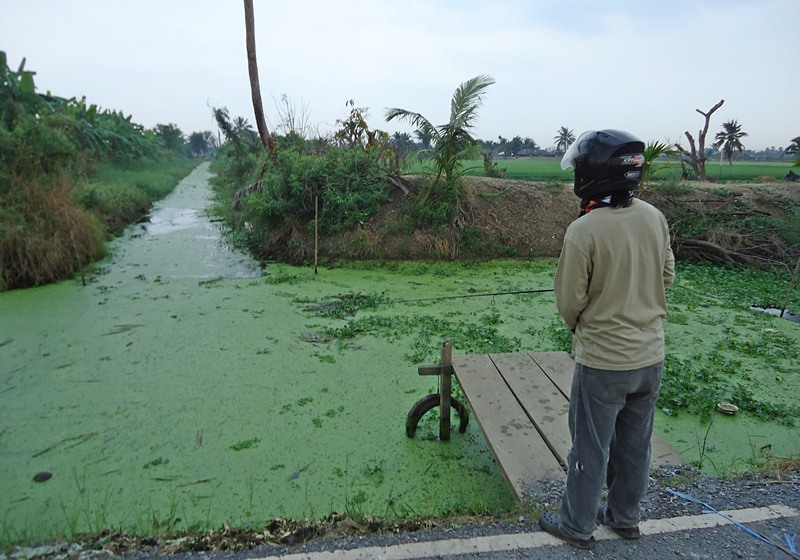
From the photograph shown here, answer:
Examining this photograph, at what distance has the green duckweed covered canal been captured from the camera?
235 centimetres

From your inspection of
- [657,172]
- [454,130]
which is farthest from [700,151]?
[454,130]

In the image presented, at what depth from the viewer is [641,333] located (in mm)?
1481

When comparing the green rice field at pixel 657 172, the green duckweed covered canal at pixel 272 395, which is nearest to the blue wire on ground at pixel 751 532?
the green duckweed covered canal at pixel 272 395

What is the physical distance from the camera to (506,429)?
2.33 m

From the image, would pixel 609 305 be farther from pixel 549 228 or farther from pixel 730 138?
pixel 730 138

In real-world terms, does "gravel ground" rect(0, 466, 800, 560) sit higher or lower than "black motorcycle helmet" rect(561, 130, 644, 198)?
lower

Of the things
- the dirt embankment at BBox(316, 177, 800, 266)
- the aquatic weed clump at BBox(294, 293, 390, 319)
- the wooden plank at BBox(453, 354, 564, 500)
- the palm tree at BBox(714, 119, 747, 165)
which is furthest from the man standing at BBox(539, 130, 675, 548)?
the palm tree at BBox(714, 119, 747, 165)

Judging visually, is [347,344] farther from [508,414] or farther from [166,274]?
[166,274]

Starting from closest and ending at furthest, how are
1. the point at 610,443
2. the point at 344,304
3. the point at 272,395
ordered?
the point at 610,443 < the point at 272,395 < the point at 344,304

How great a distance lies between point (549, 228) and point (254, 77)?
673 cm

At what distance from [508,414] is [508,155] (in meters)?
30.0

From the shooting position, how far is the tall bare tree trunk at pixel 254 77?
368 inches

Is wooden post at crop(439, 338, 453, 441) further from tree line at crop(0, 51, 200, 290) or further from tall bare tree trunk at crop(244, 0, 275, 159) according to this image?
tall bare tree trunk at crop(244, 0, 275, 159)

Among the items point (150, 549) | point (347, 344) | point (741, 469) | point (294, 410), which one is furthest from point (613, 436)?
point (347, 344)
